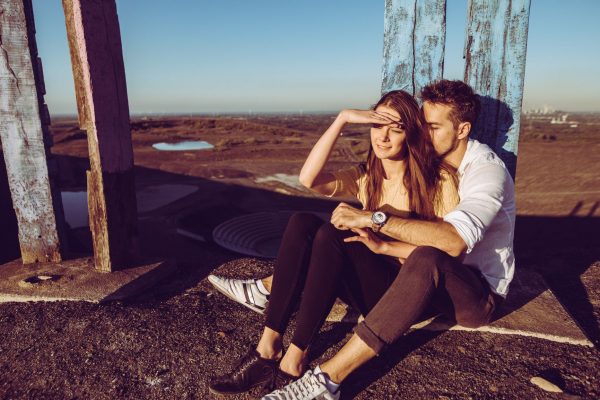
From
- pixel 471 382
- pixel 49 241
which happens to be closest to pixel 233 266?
pixel 49 241

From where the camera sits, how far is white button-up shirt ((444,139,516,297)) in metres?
1.87

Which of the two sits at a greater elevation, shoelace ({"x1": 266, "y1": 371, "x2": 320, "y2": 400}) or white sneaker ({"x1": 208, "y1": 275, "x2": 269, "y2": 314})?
A: white sneaker ({"x1": 208, "y1": 275, "x2": 269, "y2": 314})

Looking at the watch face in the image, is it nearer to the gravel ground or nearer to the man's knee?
the man's knee

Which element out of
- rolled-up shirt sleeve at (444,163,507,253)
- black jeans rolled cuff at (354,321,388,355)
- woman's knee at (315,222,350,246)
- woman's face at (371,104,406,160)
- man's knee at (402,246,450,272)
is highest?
woman's face at (371,104,406,160)

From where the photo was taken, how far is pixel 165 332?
2365 millimetres

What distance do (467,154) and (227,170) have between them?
8115 mm

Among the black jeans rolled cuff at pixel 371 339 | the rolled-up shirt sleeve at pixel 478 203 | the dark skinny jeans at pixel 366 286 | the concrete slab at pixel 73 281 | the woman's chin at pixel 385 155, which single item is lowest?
the concrete slab at pixel 73 281

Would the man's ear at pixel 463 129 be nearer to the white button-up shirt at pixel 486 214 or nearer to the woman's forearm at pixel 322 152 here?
the white button-up shirt at pixel 486 214

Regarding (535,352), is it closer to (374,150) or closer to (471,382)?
(471,382)

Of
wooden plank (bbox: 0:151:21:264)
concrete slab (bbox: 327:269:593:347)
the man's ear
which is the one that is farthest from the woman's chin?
wooden plank (bbox: 0:151:21:264)

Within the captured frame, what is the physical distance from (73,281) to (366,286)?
215 centimetres

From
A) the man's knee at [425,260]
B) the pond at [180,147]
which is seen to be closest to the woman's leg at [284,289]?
the man's knee at [425,260]

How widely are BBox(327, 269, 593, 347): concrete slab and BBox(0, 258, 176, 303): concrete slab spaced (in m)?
1.46

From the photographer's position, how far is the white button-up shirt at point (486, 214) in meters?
1.87
